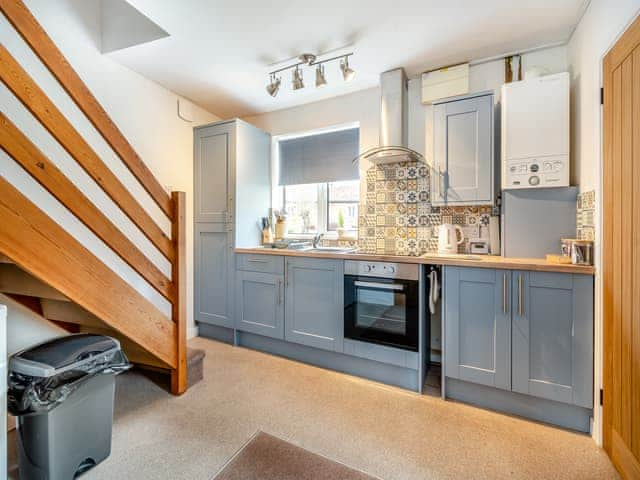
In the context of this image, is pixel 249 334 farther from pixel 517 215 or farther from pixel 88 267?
pixel 517 215

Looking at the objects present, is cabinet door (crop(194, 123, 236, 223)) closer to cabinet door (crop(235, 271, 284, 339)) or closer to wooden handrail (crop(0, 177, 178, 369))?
cabinet door (crop(235, 271, 284, 339))

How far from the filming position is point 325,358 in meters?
2.52

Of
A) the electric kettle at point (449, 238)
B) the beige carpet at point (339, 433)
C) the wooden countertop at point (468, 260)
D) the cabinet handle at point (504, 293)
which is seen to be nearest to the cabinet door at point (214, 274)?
the wooden countertop at point (468, 260)

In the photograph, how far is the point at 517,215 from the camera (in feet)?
6.95

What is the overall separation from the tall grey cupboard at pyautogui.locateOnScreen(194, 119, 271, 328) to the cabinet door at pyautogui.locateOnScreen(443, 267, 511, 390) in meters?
1.96

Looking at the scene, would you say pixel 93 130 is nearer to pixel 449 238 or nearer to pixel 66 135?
pixel 66 135

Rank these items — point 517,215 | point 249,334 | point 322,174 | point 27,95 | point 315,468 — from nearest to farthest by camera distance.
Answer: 1. point 27,95
2. point 315,468
3. point 517,215
4. point 249,334
5. point 322,174

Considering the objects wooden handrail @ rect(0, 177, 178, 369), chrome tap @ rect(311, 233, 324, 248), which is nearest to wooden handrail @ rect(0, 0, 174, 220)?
wooden handrail @ rect(0, 177, 178, 369)

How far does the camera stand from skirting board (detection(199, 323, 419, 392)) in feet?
7.25

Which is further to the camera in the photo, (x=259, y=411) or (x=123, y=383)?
(x=123, y=383)

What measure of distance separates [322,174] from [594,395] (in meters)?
2.63

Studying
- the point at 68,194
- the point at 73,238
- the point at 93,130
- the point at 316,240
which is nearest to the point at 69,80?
the point at 68,194

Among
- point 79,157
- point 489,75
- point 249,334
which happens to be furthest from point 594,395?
point 79,157

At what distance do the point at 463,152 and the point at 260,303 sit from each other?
2.12 m
